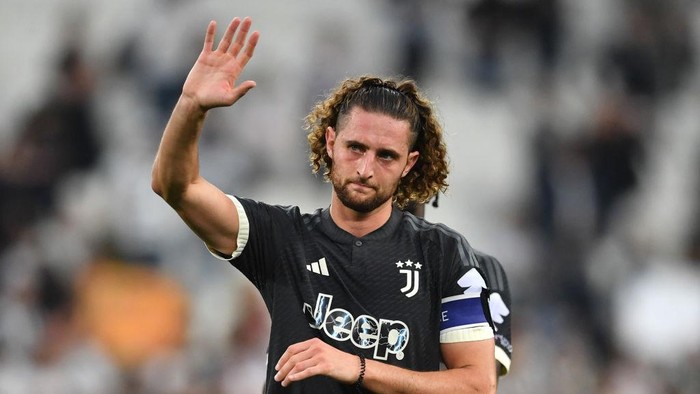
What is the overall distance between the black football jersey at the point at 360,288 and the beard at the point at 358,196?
126 mm

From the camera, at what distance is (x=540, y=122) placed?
38.1 feet

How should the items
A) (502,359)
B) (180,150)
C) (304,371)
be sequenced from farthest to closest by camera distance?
(502,359), (180,150), (304,371)

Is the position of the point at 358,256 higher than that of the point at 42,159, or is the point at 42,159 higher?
the point at 42,159

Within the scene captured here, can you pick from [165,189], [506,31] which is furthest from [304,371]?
[506,31]

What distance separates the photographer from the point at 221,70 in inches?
160

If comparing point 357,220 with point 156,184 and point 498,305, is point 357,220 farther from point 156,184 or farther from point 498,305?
point 498,305

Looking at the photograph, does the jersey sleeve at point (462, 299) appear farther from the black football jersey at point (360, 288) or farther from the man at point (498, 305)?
the man at point (498, 305)

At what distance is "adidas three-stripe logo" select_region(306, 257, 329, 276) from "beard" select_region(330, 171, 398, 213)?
0.71 feet

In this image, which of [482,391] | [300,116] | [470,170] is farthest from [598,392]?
[482,391]

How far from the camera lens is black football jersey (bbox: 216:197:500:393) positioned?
4.23 m

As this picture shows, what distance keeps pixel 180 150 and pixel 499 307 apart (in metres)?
1.79

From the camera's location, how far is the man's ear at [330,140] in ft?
14.6

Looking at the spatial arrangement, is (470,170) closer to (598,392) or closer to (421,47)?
(421,47)

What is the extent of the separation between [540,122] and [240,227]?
770 centimetres
